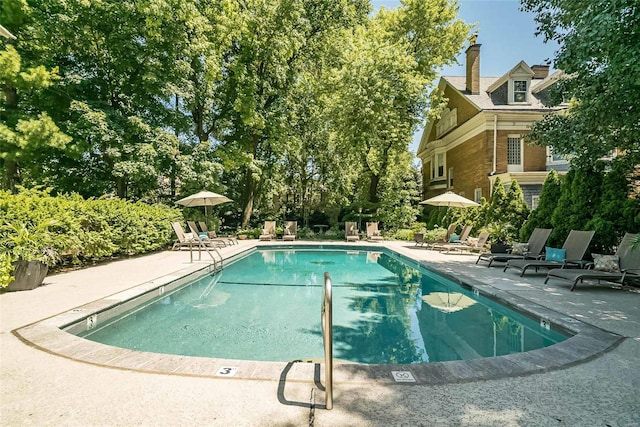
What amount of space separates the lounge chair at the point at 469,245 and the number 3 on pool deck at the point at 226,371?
469 inches

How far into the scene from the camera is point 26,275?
6.57m

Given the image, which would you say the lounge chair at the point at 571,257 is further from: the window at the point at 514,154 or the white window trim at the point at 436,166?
the white window trim at the point at 436,166

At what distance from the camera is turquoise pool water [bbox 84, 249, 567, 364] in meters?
4.77

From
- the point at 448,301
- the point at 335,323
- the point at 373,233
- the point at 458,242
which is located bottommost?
the point at 335,323

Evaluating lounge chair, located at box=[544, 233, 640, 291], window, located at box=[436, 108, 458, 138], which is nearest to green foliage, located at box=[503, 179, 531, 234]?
lounge chair, located at box=[544, 233, 640, 291]

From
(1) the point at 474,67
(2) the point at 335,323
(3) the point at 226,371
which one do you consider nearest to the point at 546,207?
(2) the point at 335,323

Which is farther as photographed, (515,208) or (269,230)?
(269,230)

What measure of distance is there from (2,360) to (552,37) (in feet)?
40.4

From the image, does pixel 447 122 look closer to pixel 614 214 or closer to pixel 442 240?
pixel 442 240

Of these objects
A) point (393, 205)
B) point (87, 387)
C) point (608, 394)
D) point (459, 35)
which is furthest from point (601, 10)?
point (459, 35)

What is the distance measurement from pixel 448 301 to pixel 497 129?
50.6 ft

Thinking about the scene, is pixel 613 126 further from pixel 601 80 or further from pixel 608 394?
pixel 608 394

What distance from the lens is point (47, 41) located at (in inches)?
577

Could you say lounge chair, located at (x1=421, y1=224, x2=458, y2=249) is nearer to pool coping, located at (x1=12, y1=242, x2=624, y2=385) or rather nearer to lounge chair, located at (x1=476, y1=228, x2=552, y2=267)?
lounge chair, located at (x1=476, y1=228, x2=552, y2=267)
